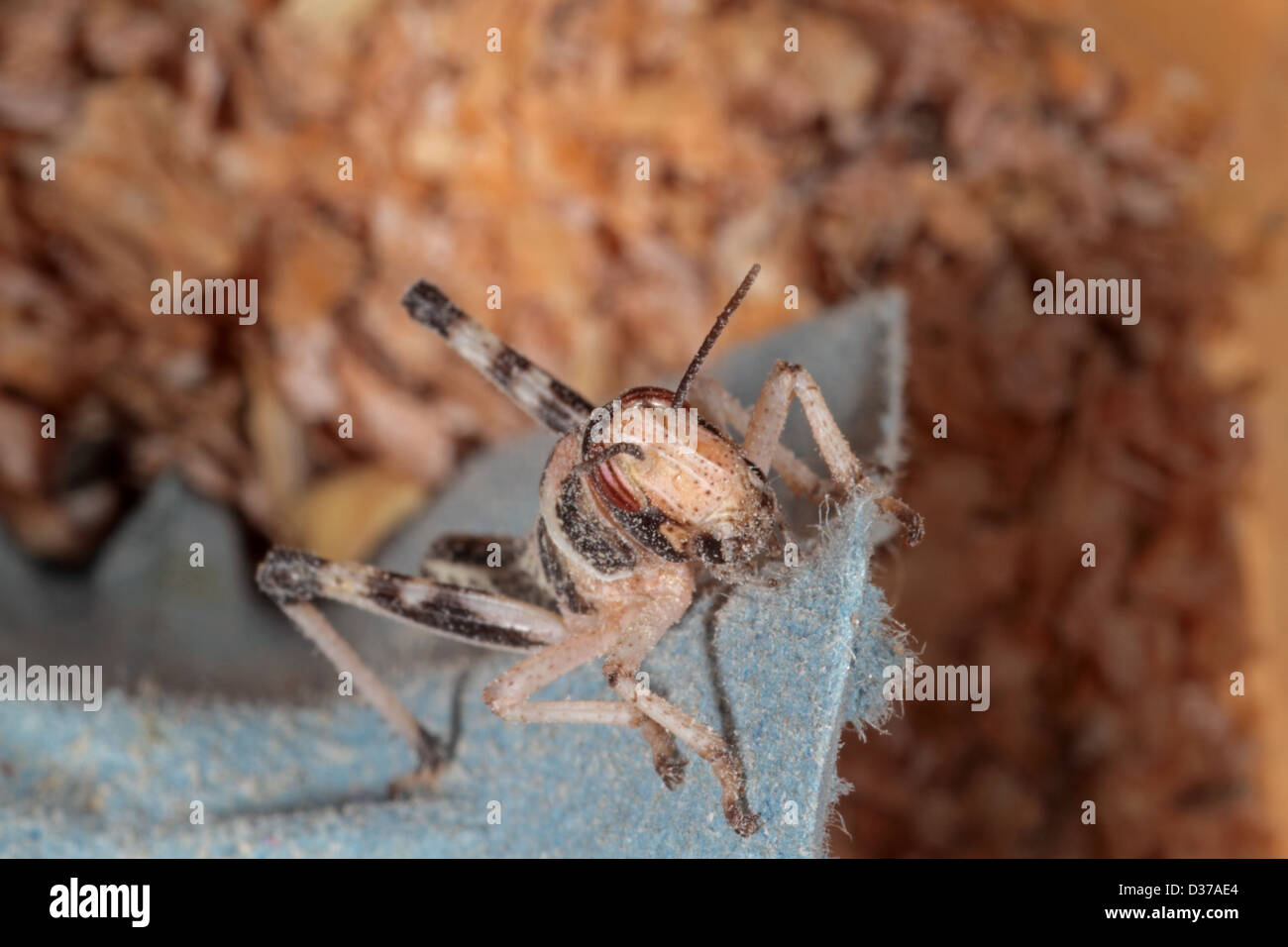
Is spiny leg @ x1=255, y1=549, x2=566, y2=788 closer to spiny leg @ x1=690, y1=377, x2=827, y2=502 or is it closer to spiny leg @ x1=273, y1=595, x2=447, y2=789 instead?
spiny leg @ x1=273, y1=595, x2=447, y2=789

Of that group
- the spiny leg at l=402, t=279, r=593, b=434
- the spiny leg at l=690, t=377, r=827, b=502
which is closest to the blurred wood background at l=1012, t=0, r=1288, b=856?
the spiny leg at l=690, t=377, r=827, b=502

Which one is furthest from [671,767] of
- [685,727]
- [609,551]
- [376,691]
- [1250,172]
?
[1250,172]

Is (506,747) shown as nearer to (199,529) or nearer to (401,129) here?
(199,529)

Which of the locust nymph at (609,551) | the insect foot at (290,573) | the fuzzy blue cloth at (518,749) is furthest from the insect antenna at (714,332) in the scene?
the insect foot at (290,573)

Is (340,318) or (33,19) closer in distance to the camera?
(33,19)

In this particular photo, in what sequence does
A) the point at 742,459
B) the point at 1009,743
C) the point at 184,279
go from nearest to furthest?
the point at 742,459 → the point at 1009,743 → the point at 184,279

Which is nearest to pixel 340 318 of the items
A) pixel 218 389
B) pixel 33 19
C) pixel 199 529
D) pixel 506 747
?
pixel 218 389
